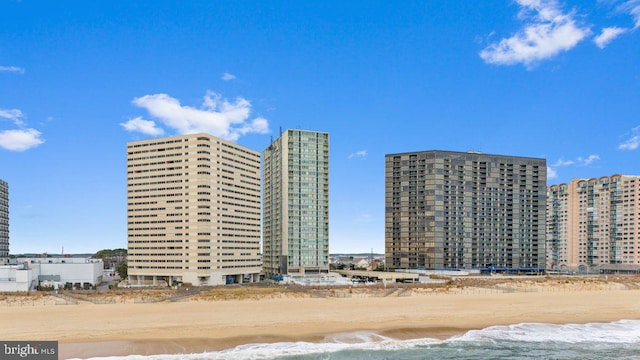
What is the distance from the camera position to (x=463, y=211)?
438 feet

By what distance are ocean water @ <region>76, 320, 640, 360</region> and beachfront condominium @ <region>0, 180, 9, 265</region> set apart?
112 m

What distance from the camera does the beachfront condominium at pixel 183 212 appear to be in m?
89.0

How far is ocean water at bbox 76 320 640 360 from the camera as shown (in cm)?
3719

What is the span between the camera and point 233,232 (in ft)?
320

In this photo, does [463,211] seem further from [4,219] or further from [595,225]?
[4,219]

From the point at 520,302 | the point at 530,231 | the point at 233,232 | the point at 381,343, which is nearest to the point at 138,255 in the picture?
the point at 233,232

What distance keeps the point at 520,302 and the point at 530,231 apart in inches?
3213

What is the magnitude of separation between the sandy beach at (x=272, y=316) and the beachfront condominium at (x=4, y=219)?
76.3 metres

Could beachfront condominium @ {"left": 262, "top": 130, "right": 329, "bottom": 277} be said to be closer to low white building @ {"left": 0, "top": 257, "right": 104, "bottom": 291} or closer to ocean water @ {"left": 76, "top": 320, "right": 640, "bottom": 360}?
low white building @ {"left": 0, "top": 257, "right": 104, "bottom": 291}

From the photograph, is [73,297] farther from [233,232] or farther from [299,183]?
[299,183]

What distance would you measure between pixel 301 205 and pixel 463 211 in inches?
2075

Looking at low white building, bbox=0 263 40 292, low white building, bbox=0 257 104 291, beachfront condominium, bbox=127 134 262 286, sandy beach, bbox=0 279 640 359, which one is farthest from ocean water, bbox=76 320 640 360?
low white building, bbox=0 257 104 291

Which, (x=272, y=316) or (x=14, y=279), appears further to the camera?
(x=14, y=279)

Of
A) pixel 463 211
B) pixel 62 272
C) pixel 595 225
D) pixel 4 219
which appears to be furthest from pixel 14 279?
pixel 595 225
